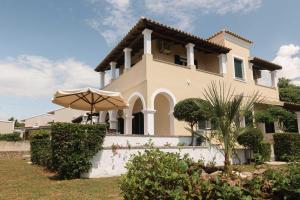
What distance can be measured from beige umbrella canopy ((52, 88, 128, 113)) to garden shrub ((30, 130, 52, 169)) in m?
2.26

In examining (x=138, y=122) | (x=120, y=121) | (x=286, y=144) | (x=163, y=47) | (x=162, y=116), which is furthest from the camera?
(x=120, y=121)

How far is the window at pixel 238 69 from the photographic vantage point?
21938 millimetres

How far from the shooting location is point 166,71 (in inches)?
664

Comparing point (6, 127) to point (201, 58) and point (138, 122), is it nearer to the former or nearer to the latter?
point (138, 122)

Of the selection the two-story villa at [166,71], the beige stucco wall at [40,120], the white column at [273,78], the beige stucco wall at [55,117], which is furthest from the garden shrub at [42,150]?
the beige stucco wall at [40,120]

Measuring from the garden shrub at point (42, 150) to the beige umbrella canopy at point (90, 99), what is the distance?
226 cm

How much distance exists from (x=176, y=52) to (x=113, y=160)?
464 inches

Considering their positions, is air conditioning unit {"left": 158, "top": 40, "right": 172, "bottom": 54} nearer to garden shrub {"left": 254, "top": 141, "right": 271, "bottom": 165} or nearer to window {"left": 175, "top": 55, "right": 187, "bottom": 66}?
window {"left": 175, "top": 55, "right": 187, "bottom": 66}

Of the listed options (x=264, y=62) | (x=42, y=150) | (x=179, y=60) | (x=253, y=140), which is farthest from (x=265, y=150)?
(x=42, y=150)

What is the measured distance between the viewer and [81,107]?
15609 millimetres

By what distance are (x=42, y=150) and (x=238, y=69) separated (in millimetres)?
15914

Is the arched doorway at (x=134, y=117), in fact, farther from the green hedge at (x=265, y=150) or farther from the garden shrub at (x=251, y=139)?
the green hedge at (x=265, y=150)

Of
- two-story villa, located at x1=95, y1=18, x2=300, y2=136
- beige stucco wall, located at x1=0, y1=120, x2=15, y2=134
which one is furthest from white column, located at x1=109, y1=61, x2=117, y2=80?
beige stucco wall, located at x1=0, y1=120, x2=15, y2=134

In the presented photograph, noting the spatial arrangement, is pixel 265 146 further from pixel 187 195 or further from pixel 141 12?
pixel 187 195
